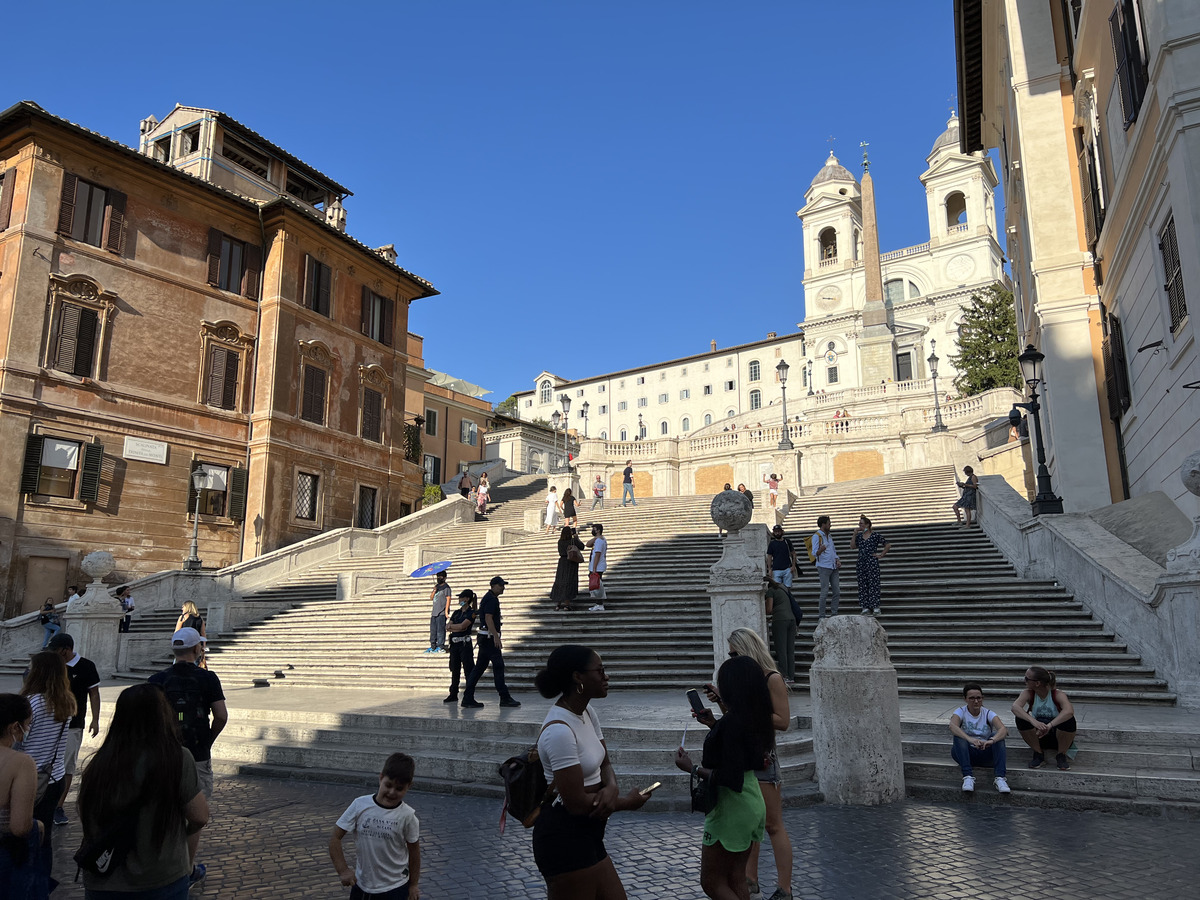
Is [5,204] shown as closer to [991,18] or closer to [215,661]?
[215,661]

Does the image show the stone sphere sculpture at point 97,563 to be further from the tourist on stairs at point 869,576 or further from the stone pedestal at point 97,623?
the tourist on stairs at point 869,576

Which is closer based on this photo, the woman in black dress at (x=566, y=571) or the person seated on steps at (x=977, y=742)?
the person seated on steps at (x=977, y=742)

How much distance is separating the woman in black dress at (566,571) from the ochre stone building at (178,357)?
37.4ft

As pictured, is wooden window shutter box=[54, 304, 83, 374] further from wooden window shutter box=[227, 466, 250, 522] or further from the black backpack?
the black backpack

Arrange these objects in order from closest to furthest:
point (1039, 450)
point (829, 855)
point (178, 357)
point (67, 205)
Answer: point (829, 855) → point (1039, 450) → point (67, 205) → point (178, 357)

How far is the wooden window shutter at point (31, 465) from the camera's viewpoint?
67.7 feet

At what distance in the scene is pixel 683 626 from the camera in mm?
13938

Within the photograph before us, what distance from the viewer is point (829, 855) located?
18.5 ft

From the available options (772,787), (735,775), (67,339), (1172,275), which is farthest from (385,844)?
(67,339)

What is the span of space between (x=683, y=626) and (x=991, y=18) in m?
18.3

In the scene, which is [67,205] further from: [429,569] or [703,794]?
[703,794]

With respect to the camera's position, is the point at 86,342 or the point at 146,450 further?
the point at 146,450

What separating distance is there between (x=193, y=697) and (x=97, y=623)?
1271cm

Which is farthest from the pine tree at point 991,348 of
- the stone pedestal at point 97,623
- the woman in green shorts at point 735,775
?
the woman in green shorts at point 735,775
